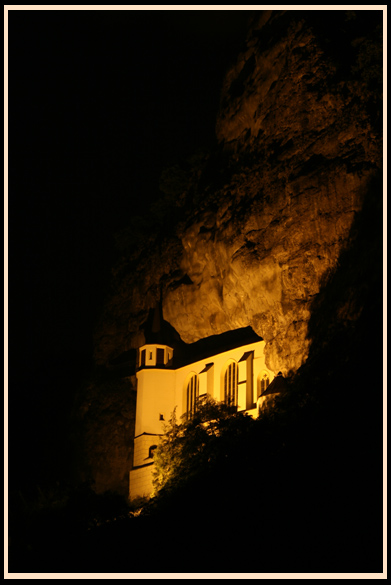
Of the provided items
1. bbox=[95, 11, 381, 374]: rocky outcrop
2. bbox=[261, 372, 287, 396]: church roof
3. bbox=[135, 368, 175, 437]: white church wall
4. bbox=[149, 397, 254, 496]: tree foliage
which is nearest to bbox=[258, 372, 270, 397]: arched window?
bbox=[95, 11, 381, 374]: rocky outcrop

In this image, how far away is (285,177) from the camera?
→ 129ft

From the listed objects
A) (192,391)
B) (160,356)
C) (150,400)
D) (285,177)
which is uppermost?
(285,177)

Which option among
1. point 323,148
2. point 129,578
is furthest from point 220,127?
point 129,578

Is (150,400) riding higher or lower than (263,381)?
lower

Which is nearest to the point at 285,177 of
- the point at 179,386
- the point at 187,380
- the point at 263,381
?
the point at 263,381

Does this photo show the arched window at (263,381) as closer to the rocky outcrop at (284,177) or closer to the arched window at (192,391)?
the rocky outcrop at (284,177)

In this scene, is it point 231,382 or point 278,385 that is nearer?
point 278,385

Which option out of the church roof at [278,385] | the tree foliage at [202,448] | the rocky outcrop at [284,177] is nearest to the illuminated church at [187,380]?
the rocky outcrop at [284,177]

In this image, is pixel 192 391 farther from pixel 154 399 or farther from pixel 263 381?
pixel 263 381

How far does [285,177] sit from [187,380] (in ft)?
58.5

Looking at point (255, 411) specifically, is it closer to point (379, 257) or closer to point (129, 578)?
point (379, 257)

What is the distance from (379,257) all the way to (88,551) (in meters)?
18.0

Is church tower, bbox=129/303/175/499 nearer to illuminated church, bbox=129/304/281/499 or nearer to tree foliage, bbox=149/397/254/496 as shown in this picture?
illuminated church, bbox=129/304/281/499

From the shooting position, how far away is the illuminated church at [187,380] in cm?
4509
